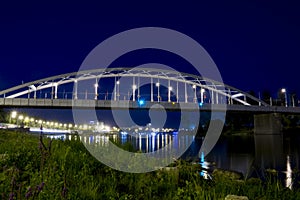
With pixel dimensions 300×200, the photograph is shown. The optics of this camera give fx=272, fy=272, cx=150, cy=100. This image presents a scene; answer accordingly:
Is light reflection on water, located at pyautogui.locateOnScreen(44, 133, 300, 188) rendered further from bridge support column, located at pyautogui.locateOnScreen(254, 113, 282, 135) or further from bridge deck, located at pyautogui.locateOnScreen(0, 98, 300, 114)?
bridge support column, located at pyautogui.locateOnScreen(254, 113, 282, 135)

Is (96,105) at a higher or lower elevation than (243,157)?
higher

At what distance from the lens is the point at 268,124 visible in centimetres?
6894

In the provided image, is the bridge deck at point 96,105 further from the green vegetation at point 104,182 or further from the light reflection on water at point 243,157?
the green vegetation at point 104,182

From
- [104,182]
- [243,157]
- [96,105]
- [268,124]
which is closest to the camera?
[104,182]

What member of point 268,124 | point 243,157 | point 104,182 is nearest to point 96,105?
point 243,157

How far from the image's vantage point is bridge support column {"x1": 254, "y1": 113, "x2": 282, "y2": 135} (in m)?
66.3

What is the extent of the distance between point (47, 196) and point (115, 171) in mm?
2664

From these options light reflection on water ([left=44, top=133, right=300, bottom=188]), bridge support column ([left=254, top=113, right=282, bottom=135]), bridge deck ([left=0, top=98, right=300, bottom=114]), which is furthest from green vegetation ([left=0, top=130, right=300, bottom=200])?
bridge support column ([left=254, top=113, right=282, bottom=135])

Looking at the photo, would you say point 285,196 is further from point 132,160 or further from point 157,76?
point 157,76

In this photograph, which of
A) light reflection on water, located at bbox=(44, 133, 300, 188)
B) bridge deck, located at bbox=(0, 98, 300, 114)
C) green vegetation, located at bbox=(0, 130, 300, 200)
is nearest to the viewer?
green vegetation, located at bbox=(0, 130, 300, 200)

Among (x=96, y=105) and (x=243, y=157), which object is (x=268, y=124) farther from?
(x=243, y=157)

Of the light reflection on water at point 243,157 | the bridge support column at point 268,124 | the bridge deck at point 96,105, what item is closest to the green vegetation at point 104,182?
the light reflection on water at point 243,157

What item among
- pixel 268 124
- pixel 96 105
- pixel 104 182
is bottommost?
pixel 104 182

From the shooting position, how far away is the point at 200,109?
216 ft
